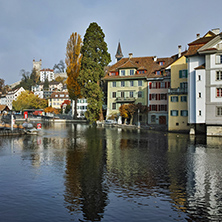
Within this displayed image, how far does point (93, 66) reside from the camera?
66125 mm

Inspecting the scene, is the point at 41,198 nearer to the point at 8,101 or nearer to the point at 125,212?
the point at 125,212

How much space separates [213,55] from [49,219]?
Result: 36631 mm

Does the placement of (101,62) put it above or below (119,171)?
above

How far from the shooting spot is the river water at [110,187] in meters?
11.8

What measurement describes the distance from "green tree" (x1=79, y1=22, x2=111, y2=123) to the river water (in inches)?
1590

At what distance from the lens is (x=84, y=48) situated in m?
67.5

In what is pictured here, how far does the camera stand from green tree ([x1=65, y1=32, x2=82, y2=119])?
7388cm

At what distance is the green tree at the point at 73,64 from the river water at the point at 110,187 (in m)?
49.7

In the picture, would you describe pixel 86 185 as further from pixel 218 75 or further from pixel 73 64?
pixel 73 64

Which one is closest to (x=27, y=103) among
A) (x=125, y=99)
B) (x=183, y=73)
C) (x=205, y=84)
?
(x=125, y=99)

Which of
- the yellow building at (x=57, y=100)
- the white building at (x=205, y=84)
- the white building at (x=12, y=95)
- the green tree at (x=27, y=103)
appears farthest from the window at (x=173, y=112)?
the white building at (x=12, y=95)

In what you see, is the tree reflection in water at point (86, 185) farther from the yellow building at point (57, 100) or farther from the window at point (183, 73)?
the yellow building at point (57, 100)

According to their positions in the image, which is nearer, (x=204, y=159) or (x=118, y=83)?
(x=204, y=159)

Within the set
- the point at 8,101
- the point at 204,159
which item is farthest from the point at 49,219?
the point at 8,101
